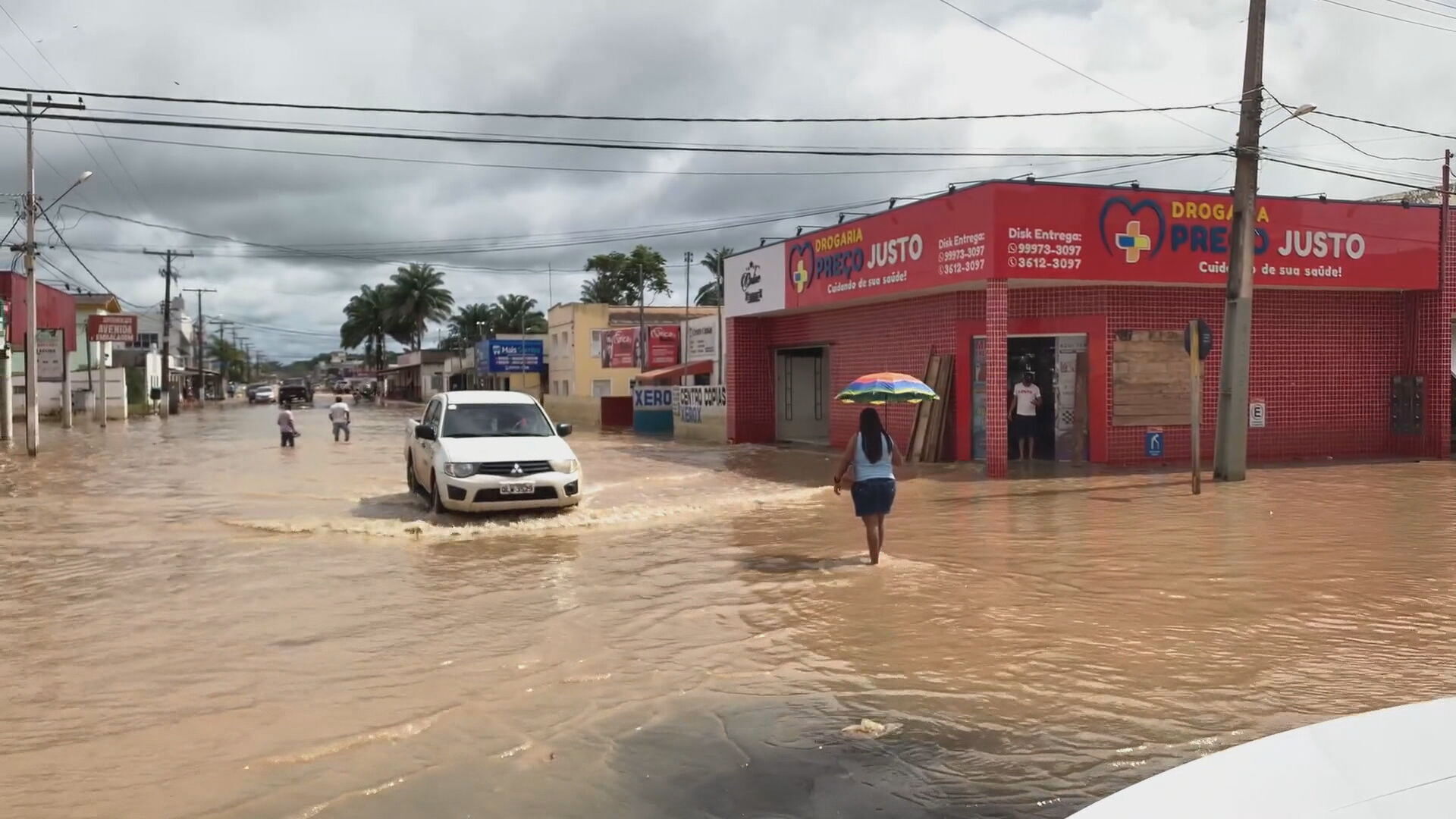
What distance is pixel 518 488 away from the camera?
1305 cm

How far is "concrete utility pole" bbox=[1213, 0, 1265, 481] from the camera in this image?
15828mm

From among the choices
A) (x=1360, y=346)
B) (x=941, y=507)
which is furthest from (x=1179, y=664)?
(x=1360, y=346)

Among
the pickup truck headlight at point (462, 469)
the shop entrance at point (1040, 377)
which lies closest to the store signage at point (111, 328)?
the pickup truck headlight at point (462, 469)

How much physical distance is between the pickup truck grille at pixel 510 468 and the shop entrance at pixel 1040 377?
1000 cm

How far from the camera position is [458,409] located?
14578 millimetres

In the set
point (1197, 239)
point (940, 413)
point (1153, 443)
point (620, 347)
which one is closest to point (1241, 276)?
point (1197, 239)

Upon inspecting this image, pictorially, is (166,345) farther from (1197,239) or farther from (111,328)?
(1197,239)

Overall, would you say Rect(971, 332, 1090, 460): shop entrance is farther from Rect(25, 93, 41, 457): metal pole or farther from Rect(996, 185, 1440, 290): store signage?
Rect(25, 93, 41, 457): metal pole

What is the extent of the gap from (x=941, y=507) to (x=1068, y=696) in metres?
8.57

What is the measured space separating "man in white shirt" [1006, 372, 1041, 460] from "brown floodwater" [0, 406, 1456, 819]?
492cm

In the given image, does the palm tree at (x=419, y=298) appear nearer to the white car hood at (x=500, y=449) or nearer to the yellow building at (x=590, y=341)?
the yellow building at (x=590, y=341)

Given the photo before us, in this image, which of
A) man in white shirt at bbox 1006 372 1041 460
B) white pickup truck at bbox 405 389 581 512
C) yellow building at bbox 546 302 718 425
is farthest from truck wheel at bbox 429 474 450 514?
yellow building at bbox 546 302 718 425

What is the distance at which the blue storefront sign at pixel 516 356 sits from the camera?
2525 inches

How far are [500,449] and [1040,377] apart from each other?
11023mm
